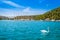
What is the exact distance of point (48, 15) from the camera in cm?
10088

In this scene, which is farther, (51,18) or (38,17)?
(38,17)

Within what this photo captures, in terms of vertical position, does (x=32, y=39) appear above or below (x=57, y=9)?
below

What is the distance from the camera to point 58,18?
93.6m

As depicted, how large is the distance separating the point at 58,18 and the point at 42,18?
16249 millimetres

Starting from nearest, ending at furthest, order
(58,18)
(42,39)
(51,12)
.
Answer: (42,39)
(58,18)
(51,12)

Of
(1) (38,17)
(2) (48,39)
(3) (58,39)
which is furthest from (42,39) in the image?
(1) (38,17)

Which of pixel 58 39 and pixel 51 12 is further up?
pixel 51 12

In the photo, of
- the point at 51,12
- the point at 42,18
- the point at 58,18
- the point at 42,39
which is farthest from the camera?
the point at 42,18

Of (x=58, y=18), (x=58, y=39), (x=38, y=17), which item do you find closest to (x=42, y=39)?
(x=58, y=39)

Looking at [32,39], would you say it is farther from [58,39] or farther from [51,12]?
[51,12]

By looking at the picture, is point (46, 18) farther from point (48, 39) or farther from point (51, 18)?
point (48, 39)

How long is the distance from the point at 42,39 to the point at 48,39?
0.68 meters

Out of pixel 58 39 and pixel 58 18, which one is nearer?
pixel 58 39

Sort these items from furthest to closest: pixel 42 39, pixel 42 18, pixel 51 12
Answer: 1. pixel 42 18
2. pixel 51 12
3. pixel 42 39
